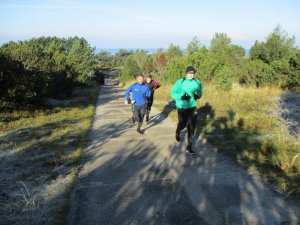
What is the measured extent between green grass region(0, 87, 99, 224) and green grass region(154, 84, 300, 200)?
344 cm

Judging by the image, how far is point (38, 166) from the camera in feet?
23.0

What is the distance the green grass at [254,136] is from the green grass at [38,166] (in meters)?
3.44

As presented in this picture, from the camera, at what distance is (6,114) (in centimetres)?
1402

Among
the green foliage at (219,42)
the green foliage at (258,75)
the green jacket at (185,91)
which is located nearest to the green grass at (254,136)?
the green jacket at (185,91)

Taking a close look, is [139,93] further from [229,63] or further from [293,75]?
[229,63]

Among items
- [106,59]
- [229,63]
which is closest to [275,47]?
[229,63]

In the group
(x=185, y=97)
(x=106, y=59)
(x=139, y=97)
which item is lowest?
(x=106, y=59)

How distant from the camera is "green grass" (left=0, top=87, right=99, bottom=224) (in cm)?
487

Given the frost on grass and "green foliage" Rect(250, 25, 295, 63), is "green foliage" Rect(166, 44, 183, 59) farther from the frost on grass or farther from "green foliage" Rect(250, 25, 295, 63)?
the frost on grass

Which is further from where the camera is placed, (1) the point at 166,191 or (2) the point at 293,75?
(2) the point at 293,75

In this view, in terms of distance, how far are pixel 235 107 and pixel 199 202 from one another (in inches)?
394

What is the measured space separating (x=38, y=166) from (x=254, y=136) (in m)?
5.59

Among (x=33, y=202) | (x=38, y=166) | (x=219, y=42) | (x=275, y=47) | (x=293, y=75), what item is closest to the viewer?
(x=33, y=202)

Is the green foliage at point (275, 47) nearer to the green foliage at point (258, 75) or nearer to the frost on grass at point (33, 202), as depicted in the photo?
the green foliage at point (258, 75)
